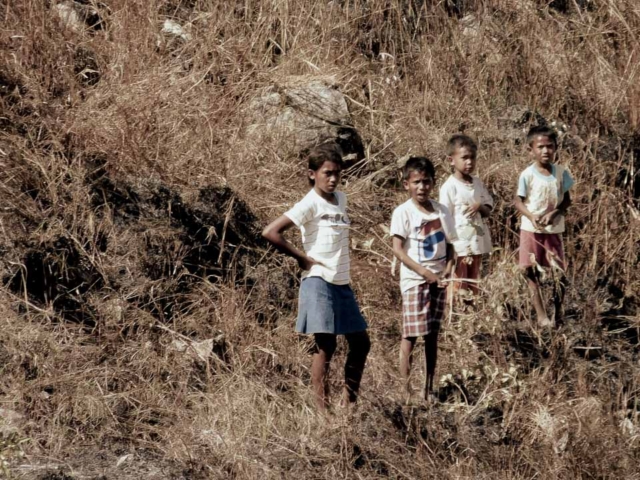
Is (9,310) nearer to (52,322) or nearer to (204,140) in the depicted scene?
(52,322)

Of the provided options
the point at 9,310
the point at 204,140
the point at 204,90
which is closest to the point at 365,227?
the point at 204,140

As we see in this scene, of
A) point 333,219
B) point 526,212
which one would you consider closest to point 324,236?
point 333,219

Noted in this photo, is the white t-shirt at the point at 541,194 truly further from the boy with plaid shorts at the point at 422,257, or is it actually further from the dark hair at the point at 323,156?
the dark hair at the point at 323,156

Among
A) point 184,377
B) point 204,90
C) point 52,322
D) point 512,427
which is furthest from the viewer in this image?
point 204,90

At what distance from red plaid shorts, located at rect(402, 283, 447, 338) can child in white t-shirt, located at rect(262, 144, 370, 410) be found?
253 mm

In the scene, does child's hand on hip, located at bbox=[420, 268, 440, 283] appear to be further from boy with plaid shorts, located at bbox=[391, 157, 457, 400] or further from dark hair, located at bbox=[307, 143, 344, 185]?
dark hair, located at bbox=[307, 143, 344, 185]

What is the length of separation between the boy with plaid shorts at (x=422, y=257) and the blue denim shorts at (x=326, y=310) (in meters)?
0.32

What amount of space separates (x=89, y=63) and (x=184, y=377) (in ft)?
9.59

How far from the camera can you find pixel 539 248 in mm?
5398

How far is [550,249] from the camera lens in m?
5.39

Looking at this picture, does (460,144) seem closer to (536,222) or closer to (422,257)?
(536,222)

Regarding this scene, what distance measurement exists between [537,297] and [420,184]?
1097mm

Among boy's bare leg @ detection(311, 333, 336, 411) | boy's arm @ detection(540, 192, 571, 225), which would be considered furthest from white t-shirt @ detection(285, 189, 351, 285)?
boy's arm @ detection(540, 192, 571, 225)

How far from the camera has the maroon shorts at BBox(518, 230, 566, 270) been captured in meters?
5.37
